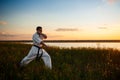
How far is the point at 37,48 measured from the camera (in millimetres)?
11680

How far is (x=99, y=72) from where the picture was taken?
11750 mm

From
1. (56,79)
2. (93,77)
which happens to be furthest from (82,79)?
(56,79)

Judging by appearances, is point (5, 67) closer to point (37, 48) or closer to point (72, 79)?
point (37, 48)

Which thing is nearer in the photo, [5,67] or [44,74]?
[44,74]

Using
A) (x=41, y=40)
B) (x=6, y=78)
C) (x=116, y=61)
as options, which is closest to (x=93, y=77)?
(x=41, y=40)

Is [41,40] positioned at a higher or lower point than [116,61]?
higher

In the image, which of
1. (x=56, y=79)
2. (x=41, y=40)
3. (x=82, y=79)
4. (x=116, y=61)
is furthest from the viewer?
(x=116, y=61)

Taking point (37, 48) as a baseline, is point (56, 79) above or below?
below

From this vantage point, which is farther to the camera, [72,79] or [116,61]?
[116,61]

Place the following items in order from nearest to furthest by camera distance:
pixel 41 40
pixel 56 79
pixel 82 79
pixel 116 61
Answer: pixel 56 79 < pixel 82 79 < pixel 41 40 < pixel 116 61

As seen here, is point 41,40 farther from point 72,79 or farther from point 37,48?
point 72,79

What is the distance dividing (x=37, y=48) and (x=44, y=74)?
1.49 m

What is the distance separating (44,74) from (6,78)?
161cm

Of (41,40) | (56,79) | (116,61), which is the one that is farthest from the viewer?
(116,61)
